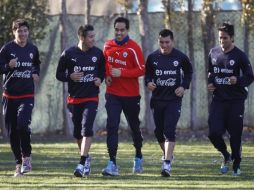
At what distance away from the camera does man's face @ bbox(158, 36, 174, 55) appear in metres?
13.0

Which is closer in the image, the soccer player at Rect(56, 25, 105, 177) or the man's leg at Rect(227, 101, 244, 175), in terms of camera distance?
the soccer player at Rect(56, 25, 105, 177)

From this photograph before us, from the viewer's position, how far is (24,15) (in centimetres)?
2159

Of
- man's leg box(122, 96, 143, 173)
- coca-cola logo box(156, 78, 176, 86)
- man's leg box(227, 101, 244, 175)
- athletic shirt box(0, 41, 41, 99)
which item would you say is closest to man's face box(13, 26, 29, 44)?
athletic shirt box(0, 41, 41, 99)

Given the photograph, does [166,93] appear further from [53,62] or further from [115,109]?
[53,62]

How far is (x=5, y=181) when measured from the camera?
1198cm

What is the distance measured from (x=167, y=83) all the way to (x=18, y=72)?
2.06 meters

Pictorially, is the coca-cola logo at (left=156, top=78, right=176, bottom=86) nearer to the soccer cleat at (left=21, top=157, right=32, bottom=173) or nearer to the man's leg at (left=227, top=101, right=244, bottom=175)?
the man's leg at (left=227, top=101, right=244, bottom=175)

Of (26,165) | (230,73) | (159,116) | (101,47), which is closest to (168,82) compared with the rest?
(159,116)

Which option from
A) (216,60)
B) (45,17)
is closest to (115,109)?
(216,60)

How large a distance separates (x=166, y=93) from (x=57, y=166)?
7.65ft

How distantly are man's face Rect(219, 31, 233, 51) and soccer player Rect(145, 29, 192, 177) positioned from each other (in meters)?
0.55

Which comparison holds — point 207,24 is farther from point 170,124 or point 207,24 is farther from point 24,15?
Answer: point 170,124

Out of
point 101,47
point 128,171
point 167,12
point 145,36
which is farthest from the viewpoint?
point 101,47

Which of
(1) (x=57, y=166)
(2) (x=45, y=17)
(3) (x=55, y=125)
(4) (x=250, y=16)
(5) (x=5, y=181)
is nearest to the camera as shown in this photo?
(5) (x=5, y=181)
